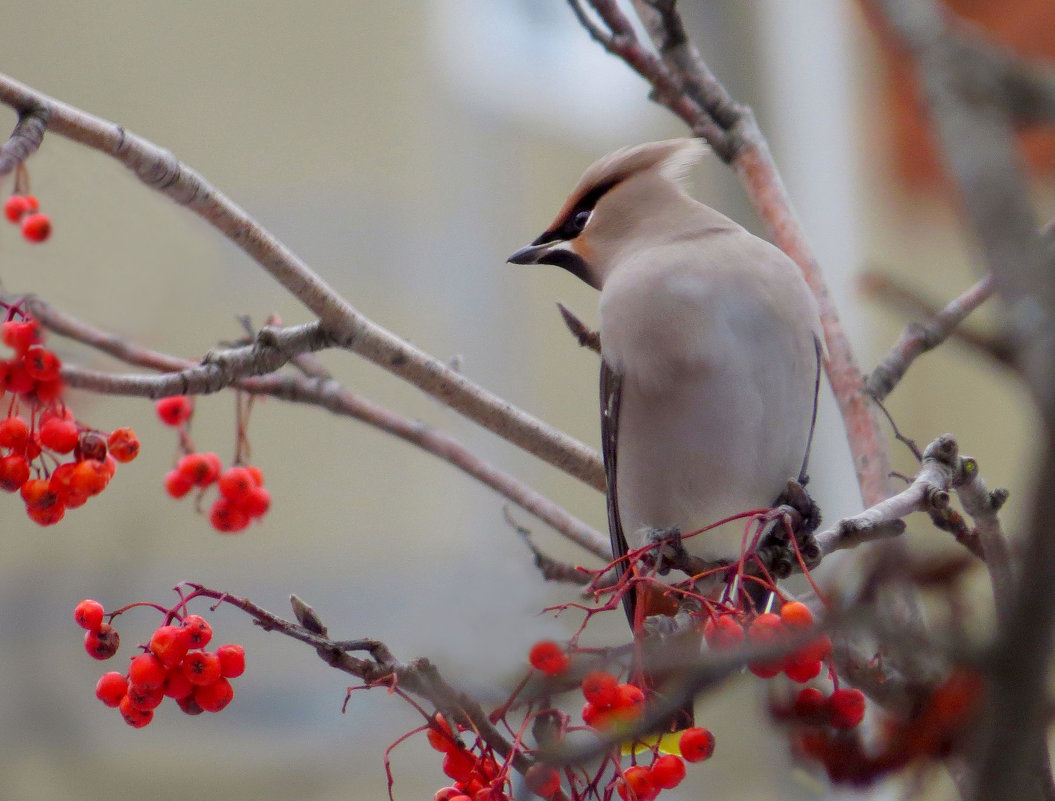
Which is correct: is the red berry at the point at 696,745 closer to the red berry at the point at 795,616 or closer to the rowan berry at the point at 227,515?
the red berry at the point at 795,616

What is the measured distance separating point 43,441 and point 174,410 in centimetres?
27

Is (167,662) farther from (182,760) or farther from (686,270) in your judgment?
(182,760)

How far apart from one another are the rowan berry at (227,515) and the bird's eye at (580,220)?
1.71 ft

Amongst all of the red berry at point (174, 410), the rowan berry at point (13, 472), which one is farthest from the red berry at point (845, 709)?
the red berry at point (174, 410)

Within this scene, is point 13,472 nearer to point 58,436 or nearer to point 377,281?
point 58,436

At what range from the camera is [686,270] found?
48.6 inches

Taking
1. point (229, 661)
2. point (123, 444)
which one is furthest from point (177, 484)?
point (229, 661)

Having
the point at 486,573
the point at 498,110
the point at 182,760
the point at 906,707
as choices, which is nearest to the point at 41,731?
the point at 182,760

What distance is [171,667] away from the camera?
787mm

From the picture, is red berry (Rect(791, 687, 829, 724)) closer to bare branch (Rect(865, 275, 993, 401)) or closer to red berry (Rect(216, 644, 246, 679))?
red berry (Rect(216, 644, 246, 679))

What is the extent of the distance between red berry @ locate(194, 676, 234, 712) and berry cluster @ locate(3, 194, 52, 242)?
23.0 inches

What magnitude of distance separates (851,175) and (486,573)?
1747 millimetres

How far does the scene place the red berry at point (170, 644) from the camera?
0.77 meters

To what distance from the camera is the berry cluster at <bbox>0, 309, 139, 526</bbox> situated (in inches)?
37.5
